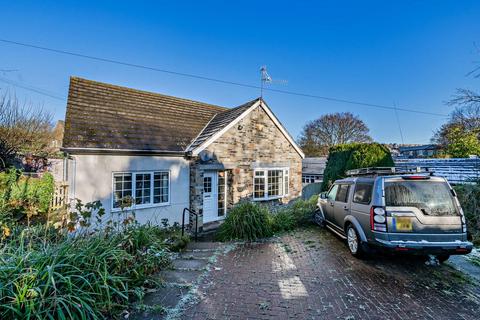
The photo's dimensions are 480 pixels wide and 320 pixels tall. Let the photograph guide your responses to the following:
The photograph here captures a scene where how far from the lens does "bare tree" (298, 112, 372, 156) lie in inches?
1471

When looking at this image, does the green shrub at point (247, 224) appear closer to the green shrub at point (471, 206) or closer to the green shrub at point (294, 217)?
the green shrub at point (294, 217)

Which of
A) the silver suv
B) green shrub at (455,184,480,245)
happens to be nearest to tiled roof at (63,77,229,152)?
the silver suv

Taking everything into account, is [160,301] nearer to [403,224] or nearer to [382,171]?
[403,224]

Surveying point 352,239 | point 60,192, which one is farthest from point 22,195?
point 352,239

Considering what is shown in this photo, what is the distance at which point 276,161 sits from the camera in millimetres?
12992

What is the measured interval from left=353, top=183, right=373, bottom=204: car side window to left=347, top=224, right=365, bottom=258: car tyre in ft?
2.39

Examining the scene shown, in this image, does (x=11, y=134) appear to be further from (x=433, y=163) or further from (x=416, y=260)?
(x=433, y=163)

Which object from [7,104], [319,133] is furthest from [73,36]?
[319,133]

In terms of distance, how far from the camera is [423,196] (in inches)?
185

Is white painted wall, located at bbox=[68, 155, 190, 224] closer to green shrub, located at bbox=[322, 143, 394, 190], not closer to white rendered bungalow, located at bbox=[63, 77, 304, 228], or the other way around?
white rendered bungalow, located at bbox=[63, 77, 304, 228]

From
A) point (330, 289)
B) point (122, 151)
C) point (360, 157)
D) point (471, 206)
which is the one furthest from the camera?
point (360, 157)

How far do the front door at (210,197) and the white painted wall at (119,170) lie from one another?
822 mm

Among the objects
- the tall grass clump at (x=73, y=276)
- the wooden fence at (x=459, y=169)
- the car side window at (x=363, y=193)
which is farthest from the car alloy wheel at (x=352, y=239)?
the wooden fence at (x=459, y=169)

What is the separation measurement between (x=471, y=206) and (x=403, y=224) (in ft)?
19.0
